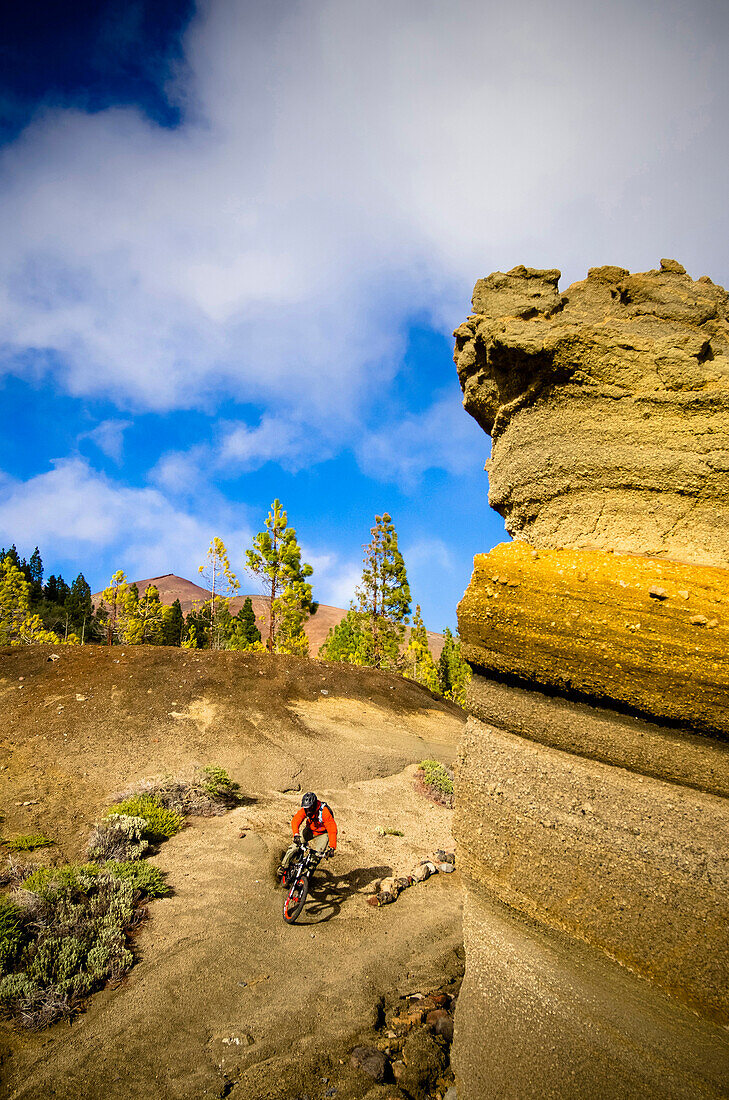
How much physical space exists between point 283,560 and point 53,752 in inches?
621

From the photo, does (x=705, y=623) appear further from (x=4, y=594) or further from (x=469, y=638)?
(x=4, y=594)

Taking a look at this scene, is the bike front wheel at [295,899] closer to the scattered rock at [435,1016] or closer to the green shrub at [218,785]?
the scattered rock at [435,1016]

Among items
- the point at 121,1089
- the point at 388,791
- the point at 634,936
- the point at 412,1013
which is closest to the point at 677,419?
the point at 634,936

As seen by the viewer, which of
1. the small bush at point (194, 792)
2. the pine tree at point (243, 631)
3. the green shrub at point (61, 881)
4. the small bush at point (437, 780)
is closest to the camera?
the green shrub at point (61, 881)

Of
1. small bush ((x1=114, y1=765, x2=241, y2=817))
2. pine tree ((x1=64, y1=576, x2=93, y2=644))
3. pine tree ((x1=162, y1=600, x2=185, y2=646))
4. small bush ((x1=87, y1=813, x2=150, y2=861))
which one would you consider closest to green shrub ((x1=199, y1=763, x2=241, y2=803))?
small bush ((x1=114, y1=765, x2=241, y2=817))

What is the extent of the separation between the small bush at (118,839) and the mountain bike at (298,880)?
2419 millimetres

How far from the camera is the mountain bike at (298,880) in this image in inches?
250

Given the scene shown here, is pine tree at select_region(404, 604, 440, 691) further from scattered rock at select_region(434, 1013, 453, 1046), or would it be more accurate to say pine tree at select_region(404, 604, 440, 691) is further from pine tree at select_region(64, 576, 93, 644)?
pine tree at select_region(64, 576, 93, 644)

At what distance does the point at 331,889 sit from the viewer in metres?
7.47

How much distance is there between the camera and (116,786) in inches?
409

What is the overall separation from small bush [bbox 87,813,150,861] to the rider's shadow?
107 inches

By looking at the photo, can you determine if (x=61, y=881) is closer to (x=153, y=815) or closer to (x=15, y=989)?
(x=15, y=989)

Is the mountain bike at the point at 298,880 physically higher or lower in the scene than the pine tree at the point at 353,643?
lower

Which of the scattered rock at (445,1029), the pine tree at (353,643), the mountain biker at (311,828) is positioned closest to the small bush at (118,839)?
the mountain biker at (311,828)
